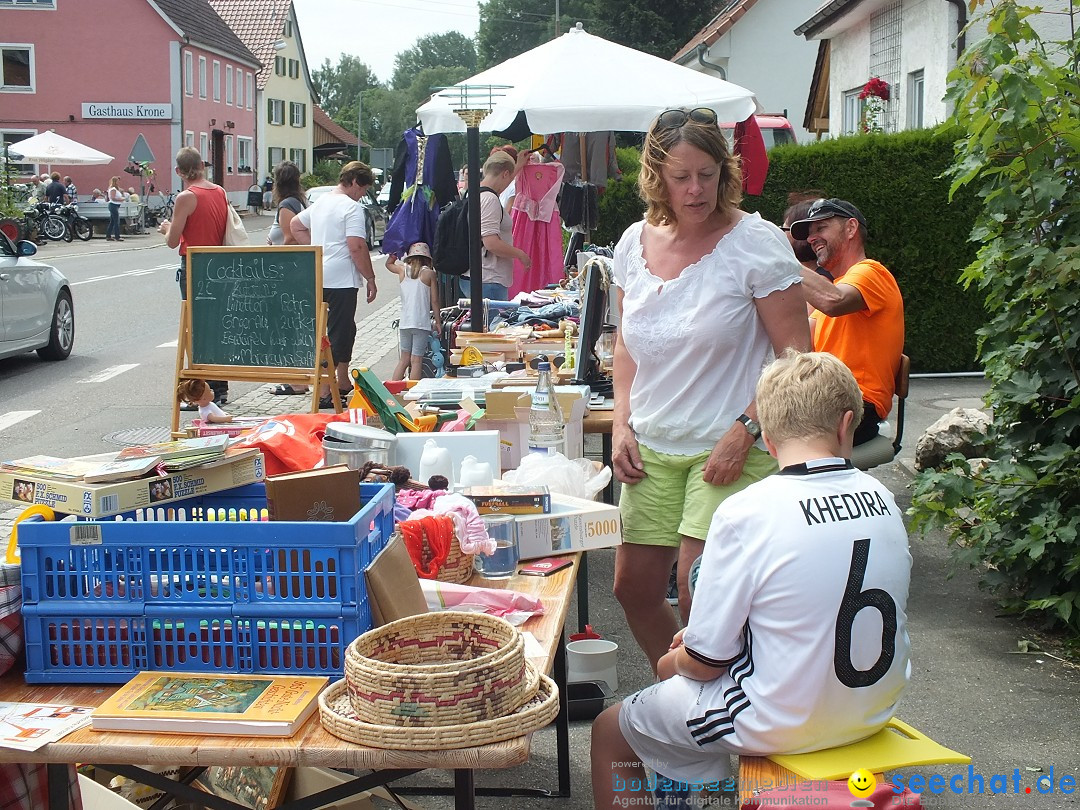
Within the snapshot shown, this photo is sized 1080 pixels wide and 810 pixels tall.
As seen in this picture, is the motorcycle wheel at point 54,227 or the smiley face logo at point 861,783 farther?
the motorcycle wheel at point 54,227

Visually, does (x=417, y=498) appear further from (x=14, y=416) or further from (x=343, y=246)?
(x=14, y=416)

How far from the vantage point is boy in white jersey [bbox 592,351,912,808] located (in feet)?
7.50

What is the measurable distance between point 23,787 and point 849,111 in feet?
63.7

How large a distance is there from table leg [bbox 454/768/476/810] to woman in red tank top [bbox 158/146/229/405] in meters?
8.04

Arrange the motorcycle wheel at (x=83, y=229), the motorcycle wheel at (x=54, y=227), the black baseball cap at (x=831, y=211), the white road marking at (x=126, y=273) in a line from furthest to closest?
the motorcycle wheel at (x=83, y=229) < the motorcycle wheel at (x=54, y=227) < the white road marking at (x=126, y=273) < the black baseball cap at (x=831, y=211)

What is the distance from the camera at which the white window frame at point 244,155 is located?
55278mm

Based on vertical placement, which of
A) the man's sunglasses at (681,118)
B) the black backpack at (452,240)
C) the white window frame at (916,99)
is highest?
the white window frame at (916,99)

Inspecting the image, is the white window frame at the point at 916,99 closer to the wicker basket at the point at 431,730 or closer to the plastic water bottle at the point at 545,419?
the plastic water bottle at the point at 545,419

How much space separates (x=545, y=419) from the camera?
13.7ft

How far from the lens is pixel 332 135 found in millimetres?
76750

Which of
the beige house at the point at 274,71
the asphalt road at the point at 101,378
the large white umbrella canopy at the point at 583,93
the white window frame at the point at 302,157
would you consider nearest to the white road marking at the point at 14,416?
the asphalt road at the point at 101,378

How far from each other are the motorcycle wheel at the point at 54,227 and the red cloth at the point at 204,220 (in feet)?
81.4

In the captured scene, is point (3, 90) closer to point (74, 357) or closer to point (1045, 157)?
point (74, 357)

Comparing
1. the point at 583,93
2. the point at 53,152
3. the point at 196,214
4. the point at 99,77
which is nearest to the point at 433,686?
the point at 583,93
